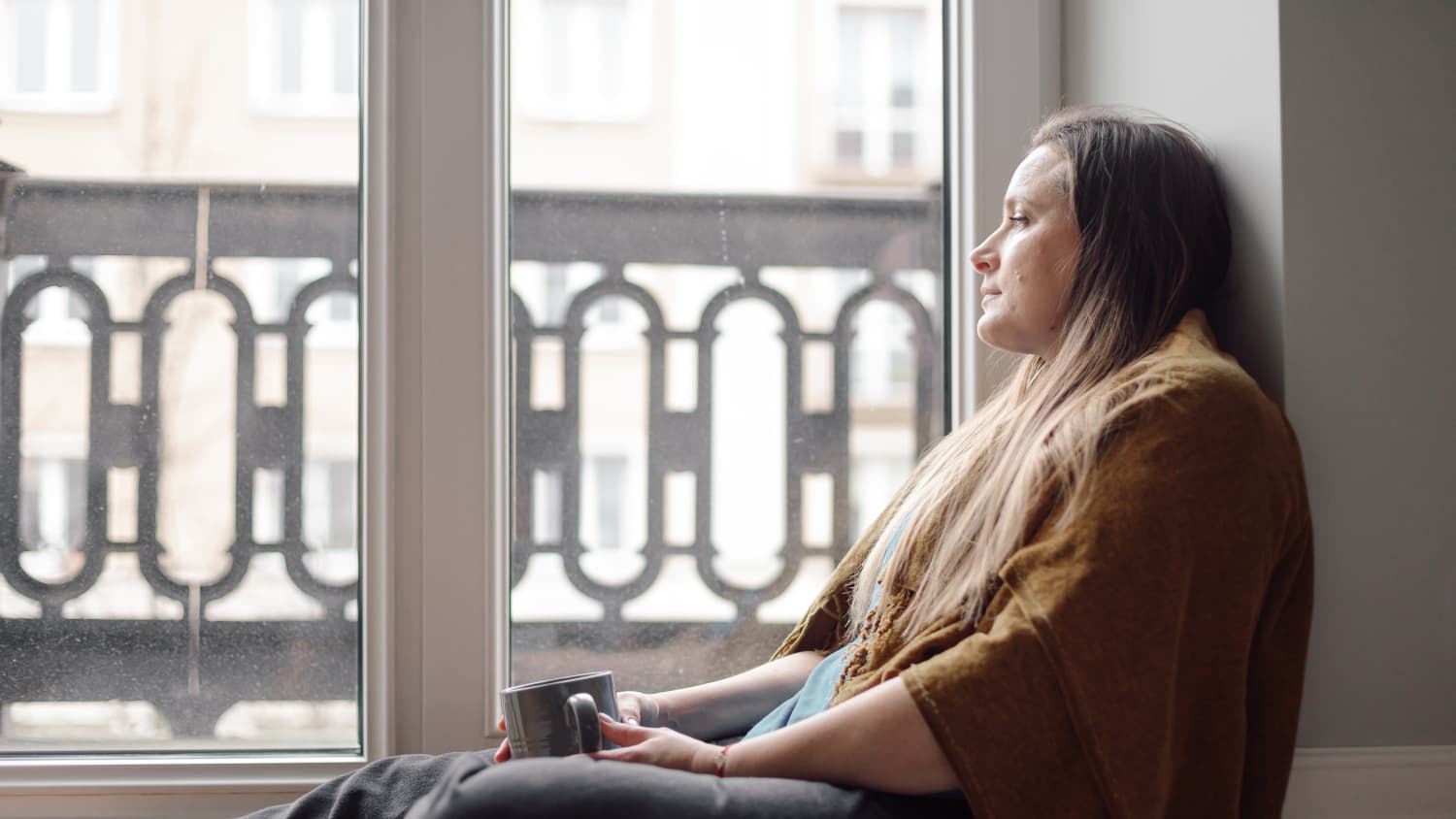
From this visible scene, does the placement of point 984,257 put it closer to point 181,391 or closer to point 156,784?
point 181,391

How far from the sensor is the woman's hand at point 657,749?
985 millimetres

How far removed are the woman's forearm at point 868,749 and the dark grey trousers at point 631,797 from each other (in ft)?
0.06

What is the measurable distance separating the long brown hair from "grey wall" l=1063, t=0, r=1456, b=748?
70 millimetres

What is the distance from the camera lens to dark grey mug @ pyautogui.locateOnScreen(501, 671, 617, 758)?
3.27ft

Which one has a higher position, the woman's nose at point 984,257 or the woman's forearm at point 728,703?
the woman's nose at point 984,257

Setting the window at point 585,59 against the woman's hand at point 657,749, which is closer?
the woman's hand at point 657,749

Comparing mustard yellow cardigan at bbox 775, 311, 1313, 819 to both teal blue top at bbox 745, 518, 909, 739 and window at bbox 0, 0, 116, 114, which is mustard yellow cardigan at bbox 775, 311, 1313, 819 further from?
window at bbox 0, 0, 116, 114

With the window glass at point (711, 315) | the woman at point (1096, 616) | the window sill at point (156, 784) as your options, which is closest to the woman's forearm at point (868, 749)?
the woman at point (1096, 616)

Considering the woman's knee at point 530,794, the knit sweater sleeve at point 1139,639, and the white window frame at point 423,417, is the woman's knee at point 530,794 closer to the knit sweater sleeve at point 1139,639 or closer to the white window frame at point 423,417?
the knit sweater sleeve at point 1139,639

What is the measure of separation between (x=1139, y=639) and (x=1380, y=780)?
0.39 m

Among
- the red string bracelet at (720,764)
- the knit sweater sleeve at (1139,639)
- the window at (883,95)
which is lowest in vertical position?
the red string bracelet at (720,764)

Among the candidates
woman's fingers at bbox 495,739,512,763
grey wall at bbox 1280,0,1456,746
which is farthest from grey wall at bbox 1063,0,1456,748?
woman's fingers at bbox 495,739,512,763

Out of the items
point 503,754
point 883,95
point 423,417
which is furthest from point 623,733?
point 883,95

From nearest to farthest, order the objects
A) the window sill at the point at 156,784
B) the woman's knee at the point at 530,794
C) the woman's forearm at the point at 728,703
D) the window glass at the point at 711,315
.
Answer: the woman's knee at the point at 530,794, the woman's forearm at the point at 728,703, the window sill at the point at 156,784, the window glass at the point at 711,315
